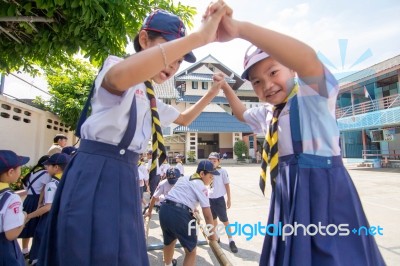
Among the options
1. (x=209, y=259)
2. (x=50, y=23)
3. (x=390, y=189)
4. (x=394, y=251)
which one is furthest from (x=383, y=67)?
(x=50, y=23)

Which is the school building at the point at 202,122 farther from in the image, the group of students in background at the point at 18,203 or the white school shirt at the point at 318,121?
the white school shirt at the point at 318,121

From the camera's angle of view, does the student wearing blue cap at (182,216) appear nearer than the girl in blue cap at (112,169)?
No

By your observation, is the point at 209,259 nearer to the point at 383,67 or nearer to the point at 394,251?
the point at 394,251

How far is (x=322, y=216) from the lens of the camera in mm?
1089

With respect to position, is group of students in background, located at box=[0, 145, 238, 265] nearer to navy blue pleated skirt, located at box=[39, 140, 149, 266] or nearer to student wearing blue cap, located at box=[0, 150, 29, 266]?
student wearing blue cap, located at box=[0, 150, 29, 266]

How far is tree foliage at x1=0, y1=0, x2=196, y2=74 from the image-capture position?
8.73 ft

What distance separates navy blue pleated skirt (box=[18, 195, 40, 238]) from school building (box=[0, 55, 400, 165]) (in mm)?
2826

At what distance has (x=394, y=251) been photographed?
160 inches

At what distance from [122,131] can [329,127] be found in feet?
3.06

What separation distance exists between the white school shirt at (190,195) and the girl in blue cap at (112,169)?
2.44m

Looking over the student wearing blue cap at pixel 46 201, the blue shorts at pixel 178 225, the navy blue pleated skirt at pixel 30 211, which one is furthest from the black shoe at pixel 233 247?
the navy blue pleated skirt at pixel 30 211

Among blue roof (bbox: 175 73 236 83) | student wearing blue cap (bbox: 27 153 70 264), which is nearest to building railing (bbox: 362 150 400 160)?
blue roof (bbox: 175 73 236 83)

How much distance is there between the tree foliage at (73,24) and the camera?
8.73 feet

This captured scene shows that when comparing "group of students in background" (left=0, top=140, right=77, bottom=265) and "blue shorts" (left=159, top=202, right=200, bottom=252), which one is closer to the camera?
"group of students in background" (left=0, top=140, right=77, bottom=265)
